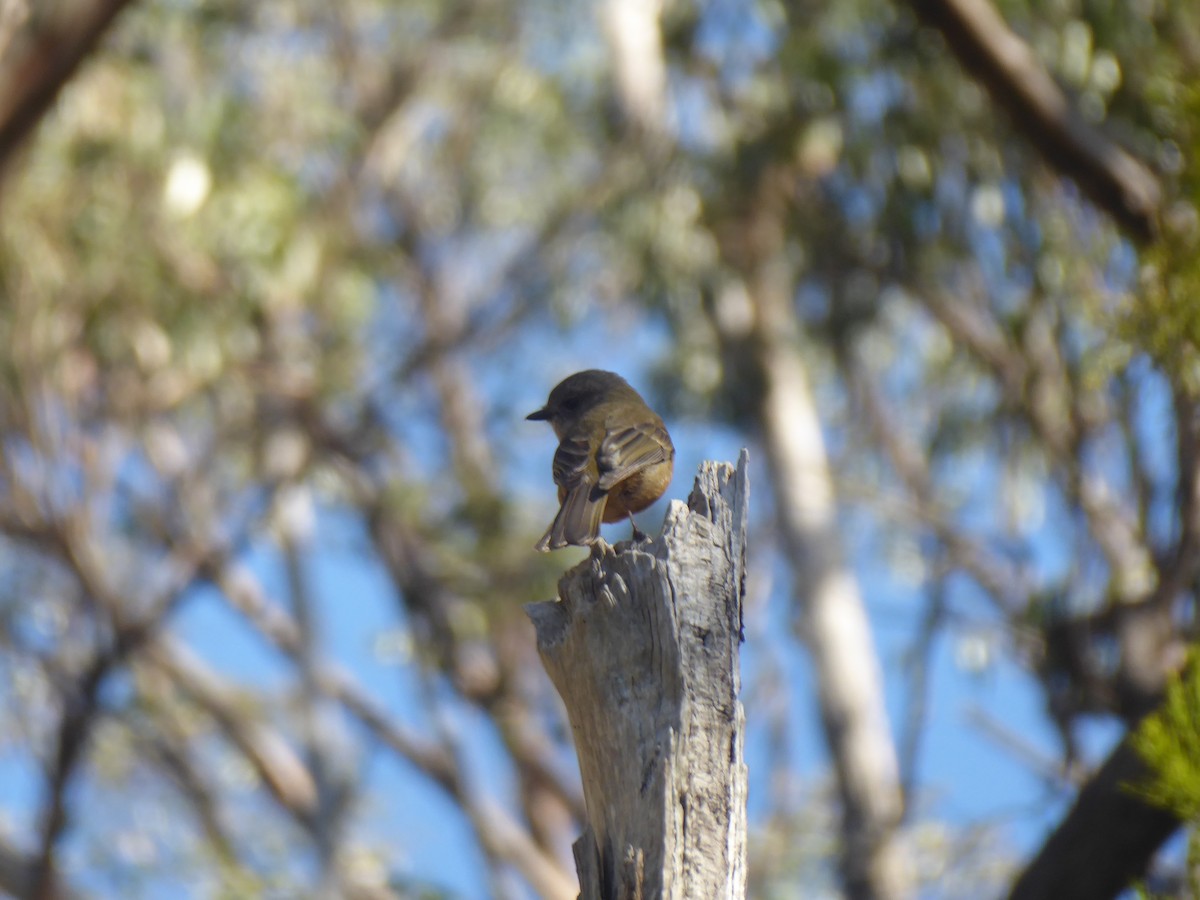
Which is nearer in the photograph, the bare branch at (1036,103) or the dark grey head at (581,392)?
the dark grey head at (581,392)

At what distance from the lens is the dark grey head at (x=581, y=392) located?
5559 mm

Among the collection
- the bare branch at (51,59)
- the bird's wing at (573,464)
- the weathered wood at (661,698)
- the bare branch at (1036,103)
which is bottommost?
the weathered wood at (661,698)

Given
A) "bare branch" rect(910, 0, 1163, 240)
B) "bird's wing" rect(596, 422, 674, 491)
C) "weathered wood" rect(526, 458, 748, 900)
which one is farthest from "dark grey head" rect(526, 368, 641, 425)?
"bare branch" rect(910, 0, 1163, 240)

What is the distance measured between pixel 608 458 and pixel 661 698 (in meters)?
1.77

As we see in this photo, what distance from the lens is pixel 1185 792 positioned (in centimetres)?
332

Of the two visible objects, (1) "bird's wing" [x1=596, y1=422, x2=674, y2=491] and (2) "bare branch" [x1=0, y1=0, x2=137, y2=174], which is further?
(2) "bare branch" [x1=0, y1=0, x2=137, y2=174]

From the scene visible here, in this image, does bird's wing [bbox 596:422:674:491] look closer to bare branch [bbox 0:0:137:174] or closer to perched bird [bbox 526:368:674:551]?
perched bird [bbox 526:368:674:551]

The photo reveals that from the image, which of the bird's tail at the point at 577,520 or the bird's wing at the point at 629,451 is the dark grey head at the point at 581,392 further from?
the bird's tail at the point at 577,520

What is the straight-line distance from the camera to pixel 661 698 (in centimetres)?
311

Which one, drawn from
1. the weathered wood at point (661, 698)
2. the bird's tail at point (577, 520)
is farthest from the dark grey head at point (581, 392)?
the weathered wood at point (661, 698)

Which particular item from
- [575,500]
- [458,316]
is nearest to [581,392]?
[575,500]

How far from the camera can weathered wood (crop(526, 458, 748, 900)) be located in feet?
9.77

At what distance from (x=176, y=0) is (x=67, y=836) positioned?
6.20 metres

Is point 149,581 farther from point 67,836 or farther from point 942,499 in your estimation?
point 942,499
